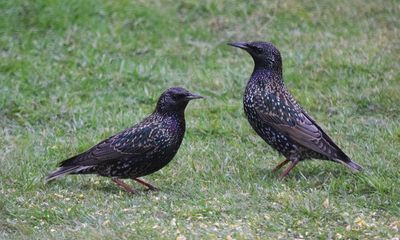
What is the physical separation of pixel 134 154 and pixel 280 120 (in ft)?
4.46

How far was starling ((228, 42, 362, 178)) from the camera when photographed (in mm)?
7879

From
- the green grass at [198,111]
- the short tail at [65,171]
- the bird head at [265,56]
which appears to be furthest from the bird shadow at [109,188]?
the bird head at [265,56]

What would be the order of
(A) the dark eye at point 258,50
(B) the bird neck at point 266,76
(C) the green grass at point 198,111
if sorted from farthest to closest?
(A) the dark eye at point 258,50 < (B) the bird neck at point 266,76 < (C) the green grass at point 198,111

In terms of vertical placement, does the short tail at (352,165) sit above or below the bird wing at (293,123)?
below

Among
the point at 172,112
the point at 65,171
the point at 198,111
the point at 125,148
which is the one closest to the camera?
the point at 65,171

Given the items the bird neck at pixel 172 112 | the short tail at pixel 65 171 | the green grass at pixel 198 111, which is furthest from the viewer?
the bird neck at pixel 172 112

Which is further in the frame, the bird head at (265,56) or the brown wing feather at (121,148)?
the bird head at (265,56)

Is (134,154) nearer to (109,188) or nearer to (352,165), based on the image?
(109,188)

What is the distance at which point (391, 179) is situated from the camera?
756 centimetres

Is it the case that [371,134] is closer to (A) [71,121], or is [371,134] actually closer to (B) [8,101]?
(A) [71,121]

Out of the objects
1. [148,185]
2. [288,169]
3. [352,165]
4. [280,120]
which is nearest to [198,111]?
[280,120]

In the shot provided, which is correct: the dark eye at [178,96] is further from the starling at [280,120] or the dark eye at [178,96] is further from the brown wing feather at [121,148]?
the starling at [280,120]

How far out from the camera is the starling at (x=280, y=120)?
7.88 meters

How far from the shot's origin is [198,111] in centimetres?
993
